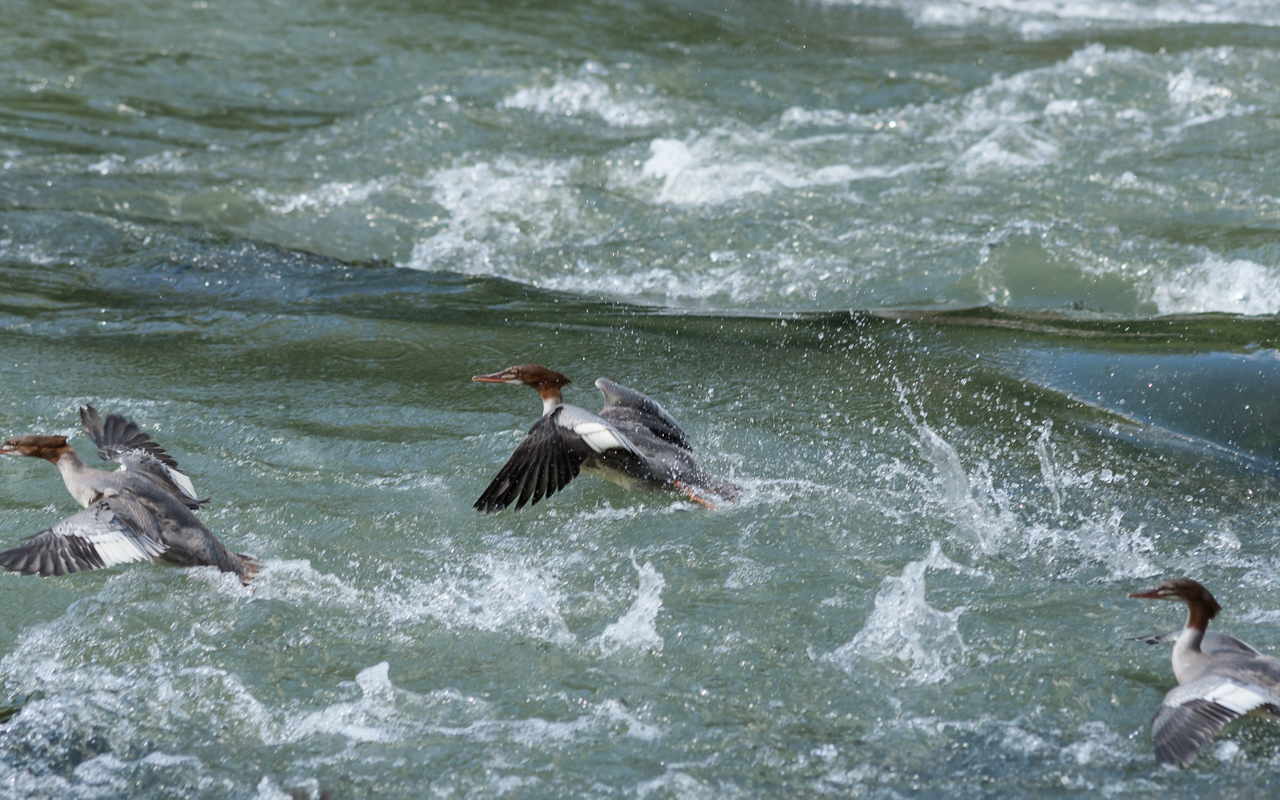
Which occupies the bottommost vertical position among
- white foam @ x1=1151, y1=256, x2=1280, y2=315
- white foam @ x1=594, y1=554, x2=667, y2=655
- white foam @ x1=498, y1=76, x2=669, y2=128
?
white foam @ x1=594, y1=554, x2=667, y2=655

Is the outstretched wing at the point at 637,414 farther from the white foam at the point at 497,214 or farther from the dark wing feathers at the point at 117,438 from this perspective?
the white foam at the point at 497,214

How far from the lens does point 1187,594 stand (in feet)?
12.9

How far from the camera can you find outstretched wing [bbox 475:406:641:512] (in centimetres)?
486

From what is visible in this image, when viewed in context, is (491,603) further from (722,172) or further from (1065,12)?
(1065,12)

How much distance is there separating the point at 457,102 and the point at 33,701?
8.15 metres

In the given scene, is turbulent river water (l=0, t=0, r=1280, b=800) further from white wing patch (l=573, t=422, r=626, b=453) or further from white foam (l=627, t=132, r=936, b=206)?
white wing patch (l=573, t=422, r=626, b=453)

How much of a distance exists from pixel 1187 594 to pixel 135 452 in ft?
12.8

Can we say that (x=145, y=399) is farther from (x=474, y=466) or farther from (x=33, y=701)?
(x=33, y=701)

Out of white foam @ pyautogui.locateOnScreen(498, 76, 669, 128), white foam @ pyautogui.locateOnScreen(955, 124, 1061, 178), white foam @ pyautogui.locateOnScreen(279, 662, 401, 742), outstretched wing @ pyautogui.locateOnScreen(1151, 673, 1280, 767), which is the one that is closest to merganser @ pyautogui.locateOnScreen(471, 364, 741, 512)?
white foam @ pyautogui.locateOnScreen(279, 662, 401, 742)

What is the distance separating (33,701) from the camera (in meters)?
3.98

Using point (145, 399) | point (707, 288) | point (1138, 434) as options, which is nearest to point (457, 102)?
point (707, 288)

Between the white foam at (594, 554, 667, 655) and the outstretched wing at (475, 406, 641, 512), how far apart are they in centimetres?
60

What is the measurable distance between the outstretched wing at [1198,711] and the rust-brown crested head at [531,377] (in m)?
2.71

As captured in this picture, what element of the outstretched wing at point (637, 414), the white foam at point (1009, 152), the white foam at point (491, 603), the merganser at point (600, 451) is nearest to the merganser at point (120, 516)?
the white foam at point (491, 603)
